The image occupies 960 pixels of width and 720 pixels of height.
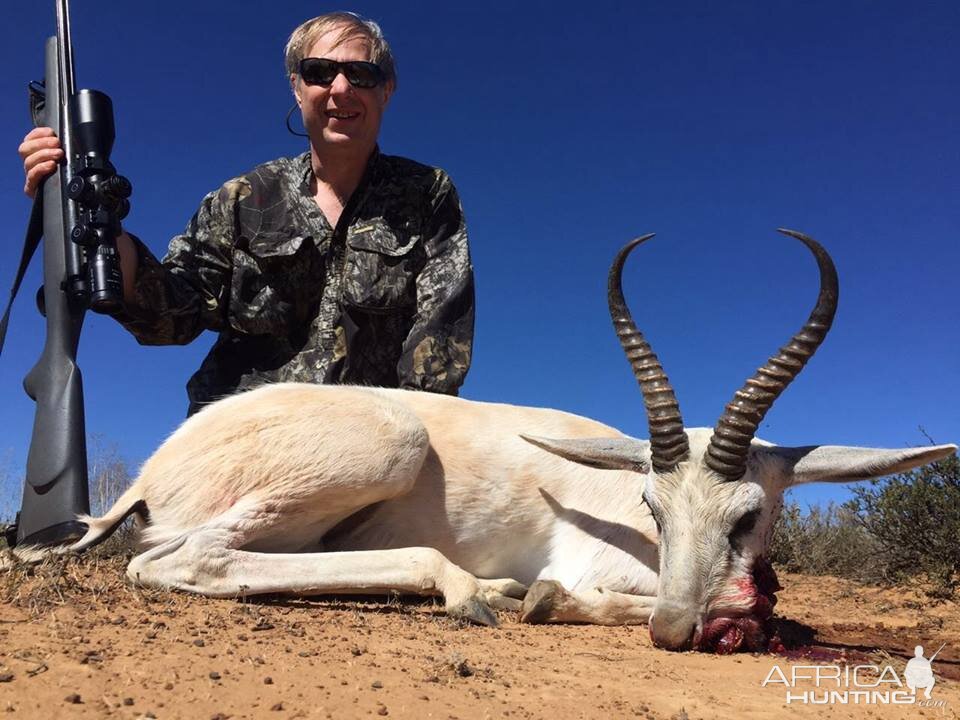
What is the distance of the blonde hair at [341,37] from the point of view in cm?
670

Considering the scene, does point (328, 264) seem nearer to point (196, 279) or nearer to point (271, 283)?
point (271, 283)

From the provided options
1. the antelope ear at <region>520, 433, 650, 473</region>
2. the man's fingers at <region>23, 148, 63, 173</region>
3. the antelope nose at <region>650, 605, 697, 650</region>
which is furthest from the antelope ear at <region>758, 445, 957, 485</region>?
the man's fingers at <region>23, 148, 63, 173</region>

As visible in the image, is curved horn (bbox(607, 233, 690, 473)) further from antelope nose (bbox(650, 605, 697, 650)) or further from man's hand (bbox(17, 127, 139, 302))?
man's hand (bbox(17, 127, 139, 302))

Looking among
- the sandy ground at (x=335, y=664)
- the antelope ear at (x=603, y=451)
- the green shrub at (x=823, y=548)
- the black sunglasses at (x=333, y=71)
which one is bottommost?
the sandy ground at (x=335, y=664)

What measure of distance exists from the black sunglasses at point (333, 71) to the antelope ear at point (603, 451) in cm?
340

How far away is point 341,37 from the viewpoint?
21.8 feet

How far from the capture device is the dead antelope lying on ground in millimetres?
3902

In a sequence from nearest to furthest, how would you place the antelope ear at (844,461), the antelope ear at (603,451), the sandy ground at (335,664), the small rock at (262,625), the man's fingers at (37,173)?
the sandy ground at (335,664) → the small rock at (262,625) → the antelope ear at (844,461) → the antelope ear at (603,451) → the man's fingers at (37,173)

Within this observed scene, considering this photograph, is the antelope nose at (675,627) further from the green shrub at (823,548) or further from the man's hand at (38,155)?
the green shrub at (823,548)

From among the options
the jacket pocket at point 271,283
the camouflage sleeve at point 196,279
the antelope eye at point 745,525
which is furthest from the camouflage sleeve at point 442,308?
the antelope eye at point 745,525

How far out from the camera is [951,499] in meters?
7.39

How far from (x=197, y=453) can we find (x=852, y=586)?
19.5 feet

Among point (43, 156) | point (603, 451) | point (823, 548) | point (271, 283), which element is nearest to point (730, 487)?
point (603, 451)

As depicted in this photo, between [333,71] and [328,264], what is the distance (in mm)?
1524
